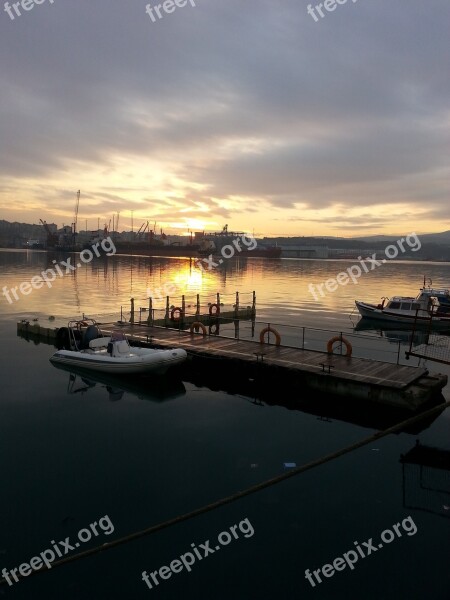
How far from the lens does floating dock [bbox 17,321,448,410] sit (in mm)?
17469

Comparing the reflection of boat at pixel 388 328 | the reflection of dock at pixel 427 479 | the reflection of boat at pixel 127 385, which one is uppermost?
the reflection of boat at pixel 388 328

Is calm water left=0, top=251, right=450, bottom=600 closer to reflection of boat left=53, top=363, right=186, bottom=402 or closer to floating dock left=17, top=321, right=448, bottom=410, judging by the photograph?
reflection of boat left=53, top=363, right=186, bottom=402

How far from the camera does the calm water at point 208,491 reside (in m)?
8.91

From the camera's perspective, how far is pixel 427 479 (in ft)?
42.9

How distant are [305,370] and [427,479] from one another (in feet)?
23.8

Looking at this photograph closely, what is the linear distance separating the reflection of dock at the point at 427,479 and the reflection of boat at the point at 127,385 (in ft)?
34.2

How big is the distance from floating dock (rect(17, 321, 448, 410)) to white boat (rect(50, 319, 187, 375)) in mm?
1832

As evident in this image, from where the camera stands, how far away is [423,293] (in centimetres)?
4428

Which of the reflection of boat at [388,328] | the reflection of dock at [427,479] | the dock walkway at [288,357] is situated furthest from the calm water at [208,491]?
the reflection of boat at [388,328]

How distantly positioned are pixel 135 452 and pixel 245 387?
848 centimetres

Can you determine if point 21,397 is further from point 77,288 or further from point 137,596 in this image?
point 77,288

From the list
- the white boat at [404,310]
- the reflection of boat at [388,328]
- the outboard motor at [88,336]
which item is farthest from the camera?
the white boat at [404,310]

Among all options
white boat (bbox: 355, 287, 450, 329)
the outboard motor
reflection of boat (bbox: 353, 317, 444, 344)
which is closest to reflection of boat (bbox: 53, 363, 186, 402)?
the outboard motor

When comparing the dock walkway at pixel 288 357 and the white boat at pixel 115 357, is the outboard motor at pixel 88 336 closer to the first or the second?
the white boat at pixel 115 357
